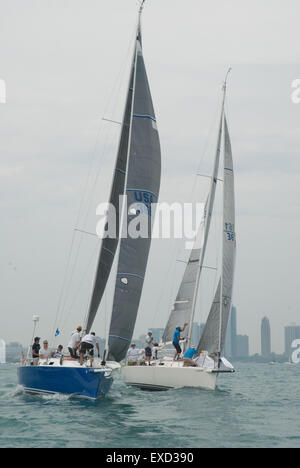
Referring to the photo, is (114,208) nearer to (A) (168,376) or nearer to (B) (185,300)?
(A) (168,376)

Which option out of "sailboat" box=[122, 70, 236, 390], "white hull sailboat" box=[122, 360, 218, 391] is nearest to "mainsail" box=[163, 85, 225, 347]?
"sailboat" box=[122, 70, 236, 390]

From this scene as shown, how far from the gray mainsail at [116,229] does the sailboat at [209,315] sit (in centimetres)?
481

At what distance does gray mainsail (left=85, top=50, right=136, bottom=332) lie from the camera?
21281 mm

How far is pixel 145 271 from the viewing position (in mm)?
22109

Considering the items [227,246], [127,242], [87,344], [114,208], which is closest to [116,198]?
[114,208]

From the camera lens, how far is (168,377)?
2434 centimetres

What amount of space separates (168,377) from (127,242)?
19.1 ft

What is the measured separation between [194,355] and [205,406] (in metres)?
5.25

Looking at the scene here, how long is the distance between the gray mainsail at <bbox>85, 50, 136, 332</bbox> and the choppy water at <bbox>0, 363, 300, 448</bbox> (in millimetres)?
3013

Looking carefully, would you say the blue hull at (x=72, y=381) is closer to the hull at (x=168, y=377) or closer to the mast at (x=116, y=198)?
the mast at (x=116, y=198)

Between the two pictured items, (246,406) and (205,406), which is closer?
(205,406)

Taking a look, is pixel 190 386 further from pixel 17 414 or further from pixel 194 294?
pixel 17 414

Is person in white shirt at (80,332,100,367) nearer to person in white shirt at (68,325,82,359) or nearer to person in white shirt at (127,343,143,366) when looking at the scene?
person in white shirt at (68,325,82,359)
